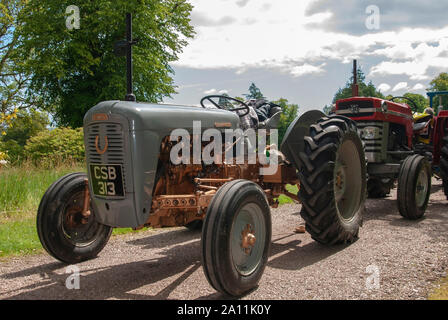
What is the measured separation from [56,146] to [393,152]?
409 inches

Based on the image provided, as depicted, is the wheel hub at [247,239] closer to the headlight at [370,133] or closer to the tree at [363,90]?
the headlight at [370,133]

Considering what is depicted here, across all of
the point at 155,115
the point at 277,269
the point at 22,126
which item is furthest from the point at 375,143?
the point at 22,126

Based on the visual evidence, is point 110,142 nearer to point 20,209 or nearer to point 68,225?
point 68,225

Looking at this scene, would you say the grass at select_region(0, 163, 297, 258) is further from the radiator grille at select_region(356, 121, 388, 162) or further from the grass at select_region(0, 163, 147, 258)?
the radiator grille at select_region(356, 121, 388, 162)

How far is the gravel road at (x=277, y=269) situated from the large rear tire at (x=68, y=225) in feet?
0.58

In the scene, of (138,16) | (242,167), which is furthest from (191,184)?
(138,16)

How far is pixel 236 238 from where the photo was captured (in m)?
3.48

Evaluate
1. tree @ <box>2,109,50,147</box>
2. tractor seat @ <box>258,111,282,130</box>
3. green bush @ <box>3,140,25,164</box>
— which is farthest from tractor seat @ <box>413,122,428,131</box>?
tree @ <box>2,109,50,147</box>

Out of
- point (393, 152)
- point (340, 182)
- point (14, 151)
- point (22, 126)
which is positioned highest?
point (22, 126)

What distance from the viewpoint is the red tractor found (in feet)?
20.5

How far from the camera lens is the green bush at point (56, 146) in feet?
42.0

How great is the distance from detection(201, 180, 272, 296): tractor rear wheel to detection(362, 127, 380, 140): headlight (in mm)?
3889
